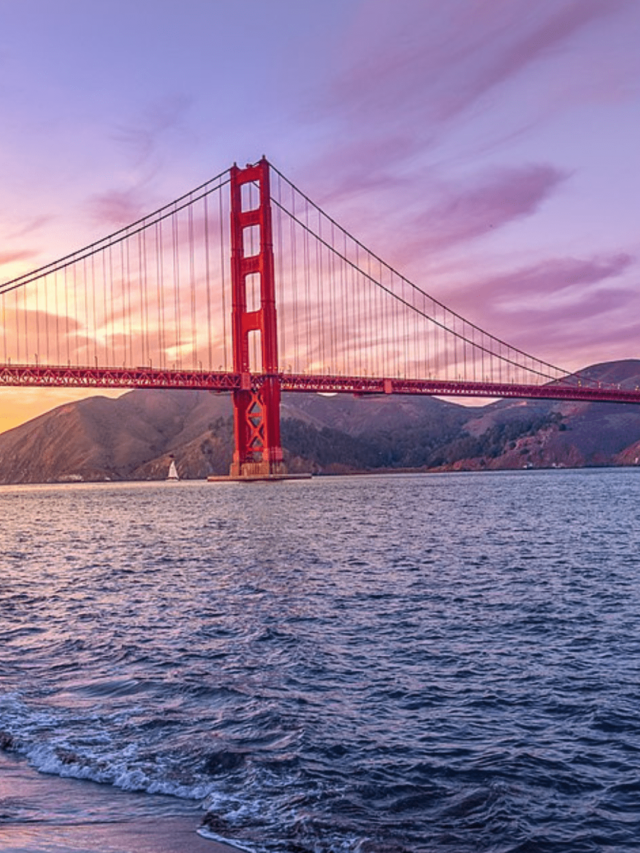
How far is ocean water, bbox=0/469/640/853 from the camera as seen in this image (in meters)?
7.10

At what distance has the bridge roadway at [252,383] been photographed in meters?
79.8

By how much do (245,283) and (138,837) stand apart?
9261 cm

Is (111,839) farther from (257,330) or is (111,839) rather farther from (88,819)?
(257,330)

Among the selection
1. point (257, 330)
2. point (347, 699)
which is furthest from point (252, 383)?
point (347, 699)

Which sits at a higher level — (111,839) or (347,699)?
(111,839)

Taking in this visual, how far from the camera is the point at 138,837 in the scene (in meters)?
6.47

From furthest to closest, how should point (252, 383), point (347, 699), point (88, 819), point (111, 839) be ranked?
point (252, 383)
point (347, 699)
point (88, 819)
point (111, 839)

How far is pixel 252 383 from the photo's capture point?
93.8 meters

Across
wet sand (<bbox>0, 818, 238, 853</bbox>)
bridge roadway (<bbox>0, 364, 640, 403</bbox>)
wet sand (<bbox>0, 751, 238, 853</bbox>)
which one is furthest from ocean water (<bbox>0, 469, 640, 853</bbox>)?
bridge roadway (<bbox>0, 364, 640, 403</bbox>)

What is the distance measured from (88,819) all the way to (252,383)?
87.3 meters

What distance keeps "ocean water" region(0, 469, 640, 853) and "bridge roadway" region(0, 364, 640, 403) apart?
58.8m

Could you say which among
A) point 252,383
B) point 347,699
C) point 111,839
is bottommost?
point 347,699

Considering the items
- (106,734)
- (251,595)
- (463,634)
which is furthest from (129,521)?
(106,734)

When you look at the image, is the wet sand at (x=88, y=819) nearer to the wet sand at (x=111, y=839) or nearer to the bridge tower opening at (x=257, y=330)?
the wet sand at (x=111, y=839)
